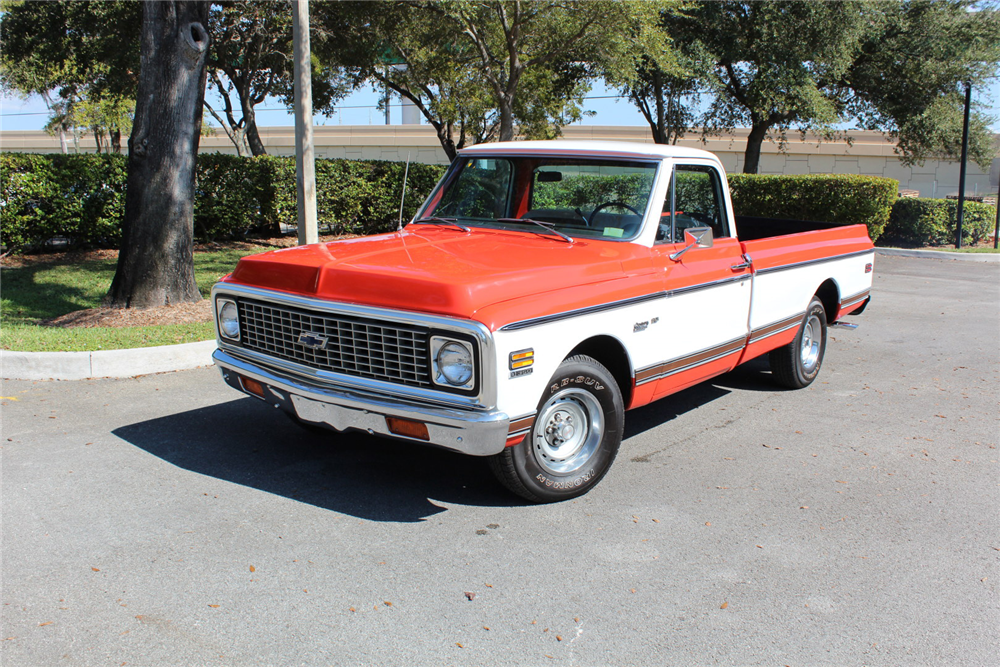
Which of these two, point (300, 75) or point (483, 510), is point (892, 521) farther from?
point (300, 75)

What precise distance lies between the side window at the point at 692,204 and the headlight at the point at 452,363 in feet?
6.36

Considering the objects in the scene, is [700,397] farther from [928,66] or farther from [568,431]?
[928,66]

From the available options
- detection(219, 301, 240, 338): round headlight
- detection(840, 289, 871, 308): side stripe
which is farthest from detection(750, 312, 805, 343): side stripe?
detection(219, 301, 240, 338): round headlight

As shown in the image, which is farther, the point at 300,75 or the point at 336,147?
the point at 336,147

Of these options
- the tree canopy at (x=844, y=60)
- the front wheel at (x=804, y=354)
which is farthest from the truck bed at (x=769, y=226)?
the tree canopy at (x=844, y=60)

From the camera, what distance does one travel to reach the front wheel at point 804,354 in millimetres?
6926

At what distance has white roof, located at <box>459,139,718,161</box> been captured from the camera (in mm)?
5414

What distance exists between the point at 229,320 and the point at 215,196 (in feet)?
35.7

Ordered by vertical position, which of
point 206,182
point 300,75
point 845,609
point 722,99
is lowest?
point 845,609

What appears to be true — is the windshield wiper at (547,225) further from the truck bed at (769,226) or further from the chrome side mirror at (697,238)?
the truck bed at (769,226)

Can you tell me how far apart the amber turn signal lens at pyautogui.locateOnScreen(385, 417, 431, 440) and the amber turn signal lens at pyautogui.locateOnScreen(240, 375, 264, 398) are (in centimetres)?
104

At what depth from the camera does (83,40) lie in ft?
66.0

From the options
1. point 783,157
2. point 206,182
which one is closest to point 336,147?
point 783,157

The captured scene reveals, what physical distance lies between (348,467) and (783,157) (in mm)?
35906
